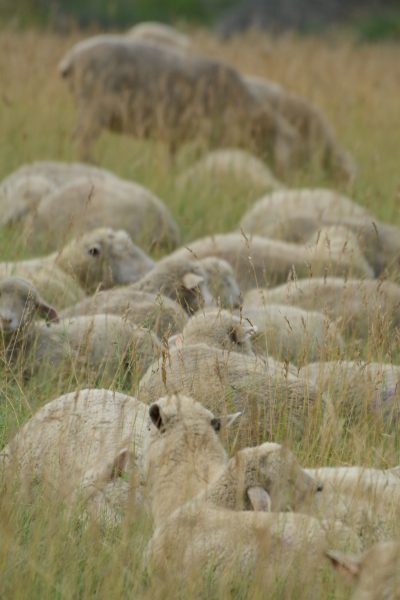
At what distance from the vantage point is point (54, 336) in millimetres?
5520

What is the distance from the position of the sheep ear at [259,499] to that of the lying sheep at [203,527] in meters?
0.07

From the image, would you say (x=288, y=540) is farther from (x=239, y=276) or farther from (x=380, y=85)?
(x=380, y=85)

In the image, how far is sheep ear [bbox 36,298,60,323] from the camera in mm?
5594

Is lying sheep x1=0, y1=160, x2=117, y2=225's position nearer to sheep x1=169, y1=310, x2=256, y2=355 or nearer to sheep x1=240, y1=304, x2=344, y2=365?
sheep x1=240, y1=304, x2=344, y2=365

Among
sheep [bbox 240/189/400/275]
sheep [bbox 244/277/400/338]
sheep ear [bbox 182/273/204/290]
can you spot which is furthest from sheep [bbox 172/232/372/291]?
sheep ear [bbox 182/273/204/290]

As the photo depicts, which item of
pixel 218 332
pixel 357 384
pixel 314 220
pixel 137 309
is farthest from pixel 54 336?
pixel 314 220

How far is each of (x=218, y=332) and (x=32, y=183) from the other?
11.6 feet

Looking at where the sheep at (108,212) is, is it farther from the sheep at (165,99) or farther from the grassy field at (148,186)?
the sheep at (165,99)

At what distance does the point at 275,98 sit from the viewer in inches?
484

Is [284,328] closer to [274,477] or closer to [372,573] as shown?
[274,477]

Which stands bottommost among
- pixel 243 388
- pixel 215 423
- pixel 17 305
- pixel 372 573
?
pixel 17 305

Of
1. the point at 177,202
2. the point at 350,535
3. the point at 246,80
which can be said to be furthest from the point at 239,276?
the point at 246,80

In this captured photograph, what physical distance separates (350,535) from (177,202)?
568cm

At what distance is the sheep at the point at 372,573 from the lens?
10.4 ft
